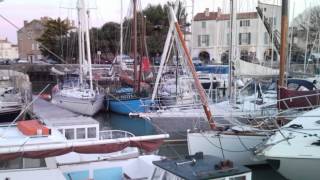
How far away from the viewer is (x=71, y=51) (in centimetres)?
6675

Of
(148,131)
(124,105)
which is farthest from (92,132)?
(124,105)

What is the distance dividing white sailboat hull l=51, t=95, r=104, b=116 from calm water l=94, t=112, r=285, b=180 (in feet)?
2.35

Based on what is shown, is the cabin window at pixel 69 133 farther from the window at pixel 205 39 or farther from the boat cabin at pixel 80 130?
the window at pixel 205 39

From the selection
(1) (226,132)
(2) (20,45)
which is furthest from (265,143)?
(2) (20,45)

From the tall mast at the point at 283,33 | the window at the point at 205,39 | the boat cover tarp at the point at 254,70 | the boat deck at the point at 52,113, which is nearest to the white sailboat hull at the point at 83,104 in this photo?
the boat deck at the point at 52,113

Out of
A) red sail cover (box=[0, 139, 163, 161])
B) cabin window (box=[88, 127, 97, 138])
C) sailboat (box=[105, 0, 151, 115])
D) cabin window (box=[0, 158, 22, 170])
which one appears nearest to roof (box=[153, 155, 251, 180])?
red sail cover (box=[0, 139, 163, 161])

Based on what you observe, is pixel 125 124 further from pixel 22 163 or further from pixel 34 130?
pixel 22 163

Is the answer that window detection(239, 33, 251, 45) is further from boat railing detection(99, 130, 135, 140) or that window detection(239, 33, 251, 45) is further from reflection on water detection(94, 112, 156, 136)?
boat railing detection(99, 130, 135, 140)

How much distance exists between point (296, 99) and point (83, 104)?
19701 mm

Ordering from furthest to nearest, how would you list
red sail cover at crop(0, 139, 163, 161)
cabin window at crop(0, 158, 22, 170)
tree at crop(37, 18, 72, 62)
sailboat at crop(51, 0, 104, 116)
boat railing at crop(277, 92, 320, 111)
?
tree at crop(37, 18, 72, 62) < sailboat at crop(51, 0, 104, 116) < boat railing at crop(277, 92, 320, 111) < cabin window at crop(0, 158, 22, 170) < red sail cover at crop(0, 139, 163, 161)

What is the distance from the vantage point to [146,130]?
2678 centimetres

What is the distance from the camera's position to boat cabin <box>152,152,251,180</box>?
9.91m

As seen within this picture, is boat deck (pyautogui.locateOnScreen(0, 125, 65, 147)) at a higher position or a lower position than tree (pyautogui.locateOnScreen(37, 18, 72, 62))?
lower

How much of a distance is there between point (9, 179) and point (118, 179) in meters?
3.42
